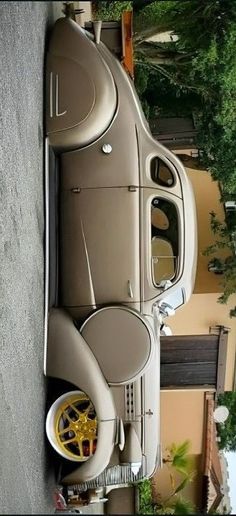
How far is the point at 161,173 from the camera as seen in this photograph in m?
3.90

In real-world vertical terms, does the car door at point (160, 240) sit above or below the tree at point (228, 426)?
above

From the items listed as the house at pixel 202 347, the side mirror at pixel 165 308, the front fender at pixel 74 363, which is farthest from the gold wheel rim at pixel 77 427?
the house at pixel 202 347

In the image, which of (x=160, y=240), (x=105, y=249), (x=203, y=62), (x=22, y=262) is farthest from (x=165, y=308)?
(x=203, y=62)

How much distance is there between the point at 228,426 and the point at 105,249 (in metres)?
2.55

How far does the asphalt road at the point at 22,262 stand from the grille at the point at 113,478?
0.19 meters

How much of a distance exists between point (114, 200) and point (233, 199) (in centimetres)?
223

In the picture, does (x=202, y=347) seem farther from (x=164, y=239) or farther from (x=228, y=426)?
(x=164, y=239)

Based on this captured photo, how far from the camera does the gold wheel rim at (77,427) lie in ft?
12.3

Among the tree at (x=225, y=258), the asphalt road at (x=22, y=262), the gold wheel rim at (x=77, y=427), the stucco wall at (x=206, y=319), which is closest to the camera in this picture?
the asphalt road at (x=22, y=262)

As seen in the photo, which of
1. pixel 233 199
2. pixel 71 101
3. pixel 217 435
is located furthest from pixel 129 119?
pixel 217 435

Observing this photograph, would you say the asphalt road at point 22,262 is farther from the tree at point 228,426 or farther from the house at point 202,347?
the house at point 202,347

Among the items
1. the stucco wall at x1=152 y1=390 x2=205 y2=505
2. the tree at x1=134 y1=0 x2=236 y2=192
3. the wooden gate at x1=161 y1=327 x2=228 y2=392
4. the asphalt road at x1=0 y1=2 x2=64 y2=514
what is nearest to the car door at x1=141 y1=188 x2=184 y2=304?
the asphalt road at x1=0 y1=2 x2=64 y2=514

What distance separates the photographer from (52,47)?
12.6ft

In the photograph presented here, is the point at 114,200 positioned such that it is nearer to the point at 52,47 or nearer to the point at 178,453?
the point at 52,47
